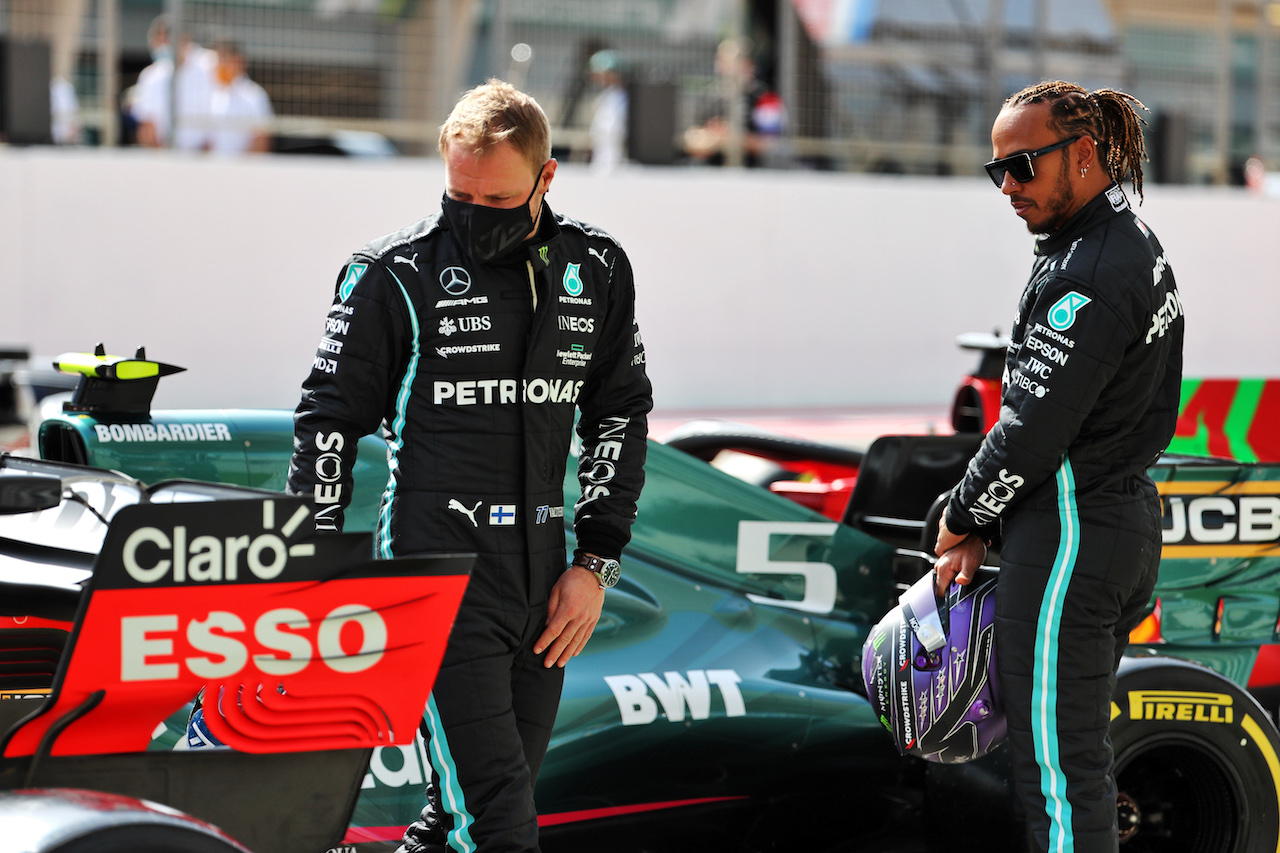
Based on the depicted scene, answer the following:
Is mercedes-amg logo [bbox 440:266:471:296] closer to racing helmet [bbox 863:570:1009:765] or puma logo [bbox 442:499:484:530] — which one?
puma logo [bbox 442:499:484:530]

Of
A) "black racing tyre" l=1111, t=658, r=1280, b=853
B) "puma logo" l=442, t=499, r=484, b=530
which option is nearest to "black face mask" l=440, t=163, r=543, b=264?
"puma logo" l=442, t=499, r=484, b=530

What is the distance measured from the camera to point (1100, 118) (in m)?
2.58

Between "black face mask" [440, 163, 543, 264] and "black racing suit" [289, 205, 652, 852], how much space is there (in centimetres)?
3

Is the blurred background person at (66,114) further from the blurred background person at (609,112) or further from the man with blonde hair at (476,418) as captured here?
the man with blonde hair at (476,418)

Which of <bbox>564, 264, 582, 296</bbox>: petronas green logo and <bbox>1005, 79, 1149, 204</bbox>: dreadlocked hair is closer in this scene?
<bbox>564, 264, 582, 296</bbox>: petronas green logo

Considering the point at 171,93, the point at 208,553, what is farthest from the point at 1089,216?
the point at 171,93

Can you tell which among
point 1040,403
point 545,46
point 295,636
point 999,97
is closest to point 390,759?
point 295,636

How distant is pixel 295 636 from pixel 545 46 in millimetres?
9163

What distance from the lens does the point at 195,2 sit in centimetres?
941

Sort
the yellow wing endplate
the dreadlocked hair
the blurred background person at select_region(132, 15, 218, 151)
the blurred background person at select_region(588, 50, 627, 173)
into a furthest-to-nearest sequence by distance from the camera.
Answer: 1. the blurred background person at select_region(588, 50, 627, 173)
2. the blurred background person at select_region(132, 15, 218, 151)
3. the yellow wing endplate
4. the dreadlocked hair

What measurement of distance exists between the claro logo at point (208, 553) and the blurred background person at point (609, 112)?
903 cm

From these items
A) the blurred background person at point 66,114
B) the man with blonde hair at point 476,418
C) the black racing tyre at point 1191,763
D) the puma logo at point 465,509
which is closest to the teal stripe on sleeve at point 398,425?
the man with blonde hair at point 476,418

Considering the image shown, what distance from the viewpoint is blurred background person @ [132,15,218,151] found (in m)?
9.27

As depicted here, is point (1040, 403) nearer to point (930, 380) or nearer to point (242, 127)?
point (242, 127)
